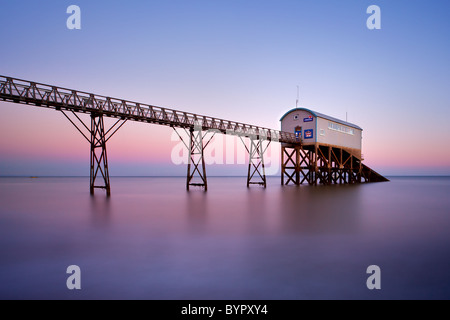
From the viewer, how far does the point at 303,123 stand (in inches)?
1465

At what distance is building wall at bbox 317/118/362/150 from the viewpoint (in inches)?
1464

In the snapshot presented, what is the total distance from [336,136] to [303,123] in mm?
7392

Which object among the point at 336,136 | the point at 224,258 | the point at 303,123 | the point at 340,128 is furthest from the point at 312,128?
the point at 224,258

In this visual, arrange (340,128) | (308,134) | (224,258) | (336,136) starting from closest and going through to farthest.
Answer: (224,258)
(308,134)
(336,136)
(340,128)

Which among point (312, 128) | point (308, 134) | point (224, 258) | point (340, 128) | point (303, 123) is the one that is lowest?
point (224, 258)

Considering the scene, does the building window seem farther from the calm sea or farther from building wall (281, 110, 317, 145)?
the calm sea

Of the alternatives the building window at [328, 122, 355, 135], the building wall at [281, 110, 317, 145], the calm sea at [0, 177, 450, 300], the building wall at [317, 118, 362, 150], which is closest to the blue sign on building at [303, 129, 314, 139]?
the building wall at [281, 110, 317, 145]

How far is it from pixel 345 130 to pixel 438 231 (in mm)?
36668

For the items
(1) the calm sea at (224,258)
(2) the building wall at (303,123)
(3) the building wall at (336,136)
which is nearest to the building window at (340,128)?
(3) the building wall at (336,136)

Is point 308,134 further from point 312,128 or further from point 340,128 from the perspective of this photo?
point 340,128

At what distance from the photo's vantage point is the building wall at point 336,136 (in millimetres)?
37188

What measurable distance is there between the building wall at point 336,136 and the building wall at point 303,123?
2.80 ft

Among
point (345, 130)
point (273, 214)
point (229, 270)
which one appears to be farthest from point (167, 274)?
point (345, 130)

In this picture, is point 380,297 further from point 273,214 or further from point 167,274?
point 273,214
